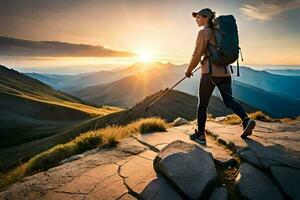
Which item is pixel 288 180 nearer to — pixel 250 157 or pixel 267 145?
pixel 250 157

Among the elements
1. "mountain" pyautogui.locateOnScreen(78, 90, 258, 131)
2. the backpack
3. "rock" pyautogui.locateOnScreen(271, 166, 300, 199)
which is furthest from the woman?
"mountain" pyautogui.locateOnScreen(78, 90, 258, 131)

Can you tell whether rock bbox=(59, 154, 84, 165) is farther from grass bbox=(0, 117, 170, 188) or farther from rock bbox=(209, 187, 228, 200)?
rock bbox=(209, 187, 228, 200)

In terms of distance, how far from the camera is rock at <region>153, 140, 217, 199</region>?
14.2 feet

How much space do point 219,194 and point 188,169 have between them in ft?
2.04

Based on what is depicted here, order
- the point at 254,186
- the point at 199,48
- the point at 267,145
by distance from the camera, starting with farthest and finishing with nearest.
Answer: the point at 199,48 → the point at 267,145 → the point at 254,186

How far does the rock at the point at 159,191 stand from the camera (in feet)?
14.0

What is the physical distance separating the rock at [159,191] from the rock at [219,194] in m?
0.54

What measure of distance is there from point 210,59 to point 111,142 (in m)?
3.38

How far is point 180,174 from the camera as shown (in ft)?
14.9

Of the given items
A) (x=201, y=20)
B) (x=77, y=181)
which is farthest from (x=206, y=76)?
(x=77, y=181)

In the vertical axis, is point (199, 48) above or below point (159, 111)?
above

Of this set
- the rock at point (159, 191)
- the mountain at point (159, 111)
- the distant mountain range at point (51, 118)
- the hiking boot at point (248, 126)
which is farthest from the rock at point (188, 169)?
the distant mountain range at point (51, 118)

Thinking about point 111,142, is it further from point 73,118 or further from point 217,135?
point 73,118

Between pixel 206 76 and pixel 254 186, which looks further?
pixel 206 76
